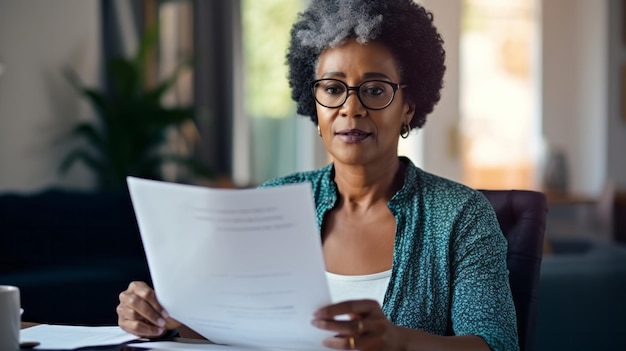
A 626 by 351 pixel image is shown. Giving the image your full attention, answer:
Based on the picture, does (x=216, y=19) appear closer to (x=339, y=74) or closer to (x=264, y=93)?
(x=264, y=93)

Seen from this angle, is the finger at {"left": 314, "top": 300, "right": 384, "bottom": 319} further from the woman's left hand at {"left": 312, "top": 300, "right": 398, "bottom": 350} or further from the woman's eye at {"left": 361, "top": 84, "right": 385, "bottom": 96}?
the woman's eye at {"left": 361, "top": 84, "right": 385, "bottom": 96}

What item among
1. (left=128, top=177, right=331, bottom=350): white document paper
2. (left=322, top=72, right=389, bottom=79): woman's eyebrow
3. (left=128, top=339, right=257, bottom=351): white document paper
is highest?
(left=322, top=72, right=389, bottom=79): woman's eyebrow

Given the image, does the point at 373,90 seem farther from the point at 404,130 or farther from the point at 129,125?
the point at 129,125

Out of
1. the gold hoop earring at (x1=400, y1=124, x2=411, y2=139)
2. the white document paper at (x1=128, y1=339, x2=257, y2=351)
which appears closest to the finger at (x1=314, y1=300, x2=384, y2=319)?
the white document paper at (x1=128, y1=339, x2=257, y2=351)

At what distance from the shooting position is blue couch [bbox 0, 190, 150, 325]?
3.54 m

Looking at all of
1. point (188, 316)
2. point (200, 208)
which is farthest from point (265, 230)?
point (188, 316)

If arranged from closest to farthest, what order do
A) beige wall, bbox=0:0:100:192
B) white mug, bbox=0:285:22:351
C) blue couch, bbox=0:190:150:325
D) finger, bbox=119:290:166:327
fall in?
1. white mug, bbox=0:285:22:351
2. finger, bbox=119:290:166:327
3. blue couch, bbox=0:190:150:325
4. beige wall, bbox=0:0:100:192

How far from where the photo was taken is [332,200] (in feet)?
5.33

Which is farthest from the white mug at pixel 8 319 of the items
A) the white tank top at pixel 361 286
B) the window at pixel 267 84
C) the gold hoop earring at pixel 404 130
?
the window at pixel 267 84

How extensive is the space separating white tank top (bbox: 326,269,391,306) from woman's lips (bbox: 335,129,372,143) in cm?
23

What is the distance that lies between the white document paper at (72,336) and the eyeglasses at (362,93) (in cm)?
53

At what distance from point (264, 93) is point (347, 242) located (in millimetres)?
4067

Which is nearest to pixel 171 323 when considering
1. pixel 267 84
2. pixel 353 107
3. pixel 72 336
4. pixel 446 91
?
pixel 72 336

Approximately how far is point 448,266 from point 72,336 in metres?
0.60
